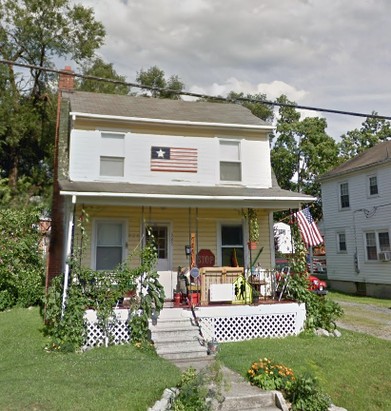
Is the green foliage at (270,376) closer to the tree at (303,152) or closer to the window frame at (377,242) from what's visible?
the window frame at (377,242)

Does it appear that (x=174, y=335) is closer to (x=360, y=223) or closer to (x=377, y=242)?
(x=377, y=242)

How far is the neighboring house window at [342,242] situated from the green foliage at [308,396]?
59.2 ft

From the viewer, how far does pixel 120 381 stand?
6.11 m

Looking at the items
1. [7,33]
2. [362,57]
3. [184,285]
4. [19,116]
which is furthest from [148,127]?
[7,33]

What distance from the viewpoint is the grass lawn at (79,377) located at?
5285mm

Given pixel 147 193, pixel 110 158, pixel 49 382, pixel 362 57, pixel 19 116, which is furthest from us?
pixel 19 116

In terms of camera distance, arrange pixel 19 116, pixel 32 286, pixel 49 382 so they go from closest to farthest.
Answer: pixel 49 382 → pixel 32 286 → pixel 19 116

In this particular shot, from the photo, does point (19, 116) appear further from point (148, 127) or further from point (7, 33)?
point (148, 127)

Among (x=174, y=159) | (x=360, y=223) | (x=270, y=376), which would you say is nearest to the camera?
(x=270, y=376)

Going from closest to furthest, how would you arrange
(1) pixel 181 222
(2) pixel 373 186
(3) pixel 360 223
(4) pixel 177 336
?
1. (4) pixel 177 336
2. (1) pixel 181 222
3. (2) pixel 373 186
4. (3) pixel 360 223

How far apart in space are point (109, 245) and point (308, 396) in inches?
279

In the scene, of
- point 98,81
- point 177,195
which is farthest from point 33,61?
point 177,195

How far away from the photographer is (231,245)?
11.9 meters

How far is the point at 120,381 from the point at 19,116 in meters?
21.8
